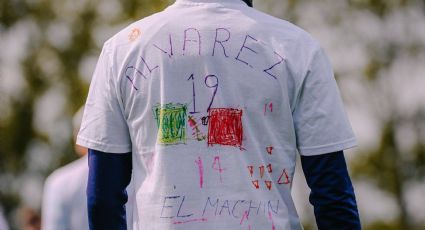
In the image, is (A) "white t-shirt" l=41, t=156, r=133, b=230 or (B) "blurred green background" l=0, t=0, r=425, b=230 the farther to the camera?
(B) "blurred green background" l=0, t=0, r=425, b=230

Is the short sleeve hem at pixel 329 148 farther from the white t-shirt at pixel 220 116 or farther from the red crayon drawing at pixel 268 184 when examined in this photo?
the red crayon drawing at pixel 268 184

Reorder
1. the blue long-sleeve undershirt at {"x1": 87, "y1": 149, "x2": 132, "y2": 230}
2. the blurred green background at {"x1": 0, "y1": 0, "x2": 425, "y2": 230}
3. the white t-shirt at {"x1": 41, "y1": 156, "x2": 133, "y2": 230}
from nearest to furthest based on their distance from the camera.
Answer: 1. the blue long-sleeve undershirt at {"x1": 87, "y1": 149, "x2": 132, "y2": 230}
2. the white t-shirt at {"x1": 41, "y1": 156, "x2": 133, "y2": 230}
3. the blurred green background at {"x1": 0, "y1": 0, "x2": 425, "y2": 230}

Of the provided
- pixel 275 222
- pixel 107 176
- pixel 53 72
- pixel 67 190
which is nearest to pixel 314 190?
pixel 275 222

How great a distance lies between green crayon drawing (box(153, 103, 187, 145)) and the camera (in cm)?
421

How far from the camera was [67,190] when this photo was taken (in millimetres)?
7879

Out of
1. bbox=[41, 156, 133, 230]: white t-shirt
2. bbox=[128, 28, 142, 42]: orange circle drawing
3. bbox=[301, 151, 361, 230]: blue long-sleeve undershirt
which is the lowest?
bbox=[41, 156, 133, 230]: white t-shirt

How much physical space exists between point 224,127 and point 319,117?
0.35 metres

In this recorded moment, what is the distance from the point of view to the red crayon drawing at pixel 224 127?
4203 millimetres

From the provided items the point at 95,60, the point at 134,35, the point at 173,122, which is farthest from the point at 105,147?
the point at 95,60

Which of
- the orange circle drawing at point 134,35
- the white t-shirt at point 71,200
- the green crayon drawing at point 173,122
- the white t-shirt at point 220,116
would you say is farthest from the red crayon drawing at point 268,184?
the white t-shirt at point 71,200

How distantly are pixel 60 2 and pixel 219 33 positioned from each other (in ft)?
92.2

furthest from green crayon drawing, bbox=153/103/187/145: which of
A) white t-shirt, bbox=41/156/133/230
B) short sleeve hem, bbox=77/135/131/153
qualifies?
white t-shirt, bbox=41/156/133/230

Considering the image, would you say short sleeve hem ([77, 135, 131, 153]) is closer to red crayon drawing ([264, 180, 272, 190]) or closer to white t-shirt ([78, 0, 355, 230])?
white t-shirt ([78, 0, 355, 230])

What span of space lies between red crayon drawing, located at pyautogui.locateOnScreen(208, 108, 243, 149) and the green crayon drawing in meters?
0.10
